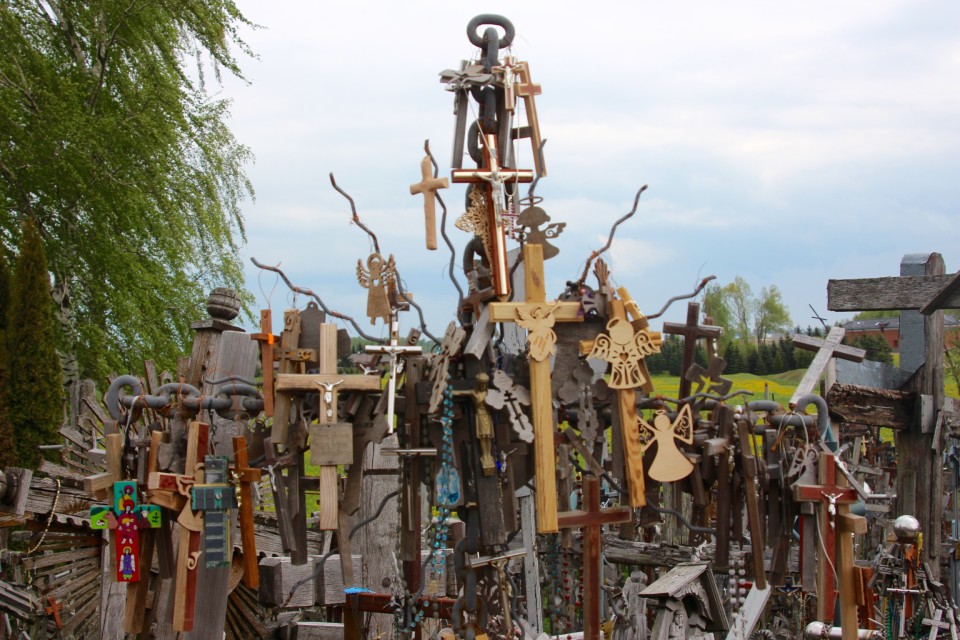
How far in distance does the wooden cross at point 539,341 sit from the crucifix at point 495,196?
0.14m

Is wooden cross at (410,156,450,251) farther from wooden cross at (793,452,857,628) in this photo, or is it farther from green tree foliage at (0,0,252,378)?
green tree foliage at (0,0,252,378)

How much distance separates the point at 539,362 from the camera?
4.35 metres

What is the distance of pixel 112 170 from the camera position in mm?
12656

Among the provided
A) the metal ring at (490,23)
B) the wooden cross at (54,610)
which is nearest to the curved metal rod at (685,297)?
the metal ring at (490,23)

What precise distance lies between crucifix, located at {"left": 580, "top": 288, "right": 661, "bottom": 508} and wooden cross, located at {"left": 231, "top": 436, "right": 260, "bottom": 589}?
1.58 meters

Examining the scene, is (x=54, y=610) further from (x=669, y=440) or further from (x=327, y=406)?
(x=669, y=440)

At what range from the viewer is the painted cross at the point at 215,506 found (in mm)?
4473

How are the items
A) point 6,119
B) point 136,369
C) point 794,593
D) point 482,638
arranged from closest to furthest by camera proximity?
point 482,638 → point 794,593 → point 6,119 → point 136,369

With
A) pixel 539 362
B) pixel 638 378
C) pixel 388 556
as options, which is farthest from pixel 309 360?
pixel 388 556

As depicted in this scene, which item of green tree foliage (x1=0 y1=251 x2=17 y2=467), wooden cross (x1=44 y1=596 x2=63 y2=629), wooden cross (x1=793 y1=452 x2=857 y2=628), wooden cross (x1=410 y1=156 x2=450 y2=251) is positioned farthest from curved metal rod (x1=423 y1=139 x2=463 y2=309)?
green tree foliage (x1=0 y1=251 x2=17 y2=467)

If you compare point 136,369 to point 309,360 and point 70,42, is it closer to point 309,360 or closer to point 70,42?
point 70,42

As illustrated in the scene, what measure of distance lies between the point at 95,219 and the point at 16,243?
0.97 m

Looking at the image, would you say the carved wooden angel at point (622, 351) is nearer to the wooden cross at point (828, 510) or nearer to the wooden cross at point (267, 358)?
the wooden cross at point (828, 510)

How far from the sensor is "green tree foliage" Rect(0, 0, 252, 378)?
12.4 metres
